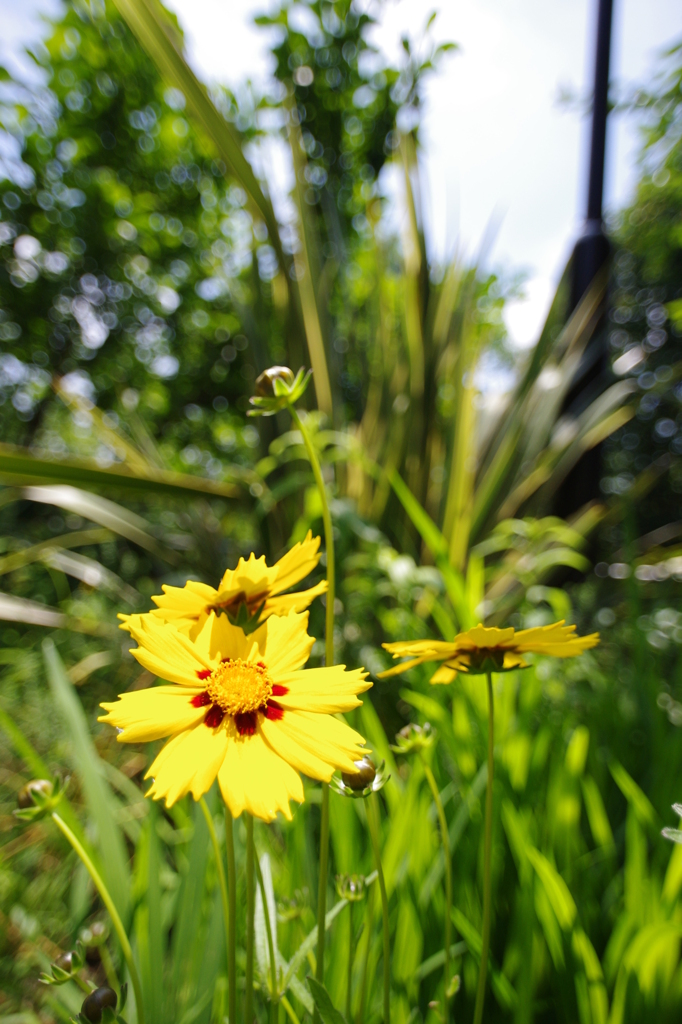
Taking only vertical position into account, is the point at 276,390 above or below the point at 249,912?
above

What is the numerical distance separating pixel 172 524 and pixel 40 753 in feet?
2.99

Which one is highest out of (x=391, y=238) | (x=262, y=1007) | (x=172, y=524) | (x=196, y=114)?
(x=391, y=238)

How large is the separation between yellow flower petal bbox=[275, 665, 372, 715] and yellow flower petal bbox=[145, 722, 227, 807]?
2cm

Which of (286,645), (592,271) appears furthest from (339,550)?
(592,271)

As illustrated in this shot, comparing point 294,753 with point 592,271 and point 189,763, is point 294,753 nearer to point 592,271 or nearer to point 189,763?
point 189,763

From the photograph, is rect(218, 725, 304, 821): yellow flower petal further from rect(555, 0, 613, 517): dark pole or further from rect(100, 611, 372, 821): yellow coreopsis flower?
rect(555, 0, 613, 517): dark pole

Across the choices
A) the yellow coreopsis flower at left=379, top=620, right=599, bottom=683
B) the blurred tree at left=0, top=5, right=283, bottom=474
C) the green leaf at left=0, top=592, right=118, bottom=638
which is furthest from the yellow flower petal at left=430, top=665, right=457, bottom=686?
the blurred tree at left=0, top=5, right=283, bottom=474

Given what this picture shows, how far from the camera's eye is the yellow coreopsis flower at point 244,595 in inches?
8.1

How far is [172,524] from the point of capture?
1706 millimetres

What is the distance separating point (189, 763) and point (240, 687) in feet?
0.09

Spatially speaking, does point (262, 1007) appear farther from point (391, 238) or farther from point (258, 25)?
point (258, 25)

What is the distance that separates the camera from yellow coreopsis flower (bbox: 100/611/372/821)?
152 mm

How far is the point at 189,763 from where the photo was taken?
16 centimetres

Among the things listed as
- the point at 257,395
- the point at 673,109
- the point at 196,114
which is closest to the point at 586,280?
the point at 673,109
